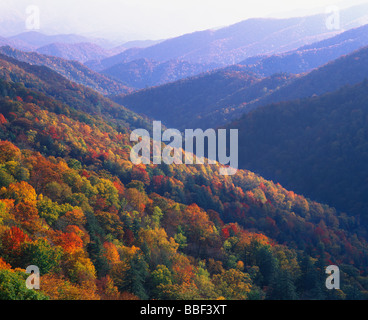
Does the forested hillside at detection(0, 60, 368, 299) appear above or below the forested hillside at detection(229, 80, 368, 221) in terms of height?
below

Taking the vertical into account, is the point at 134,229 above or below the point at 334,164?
below

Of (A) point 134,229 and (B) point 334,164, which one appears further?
(B) point 334,164

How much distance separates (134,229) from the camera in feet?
211

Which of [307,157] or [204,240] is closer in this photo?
[204,240]

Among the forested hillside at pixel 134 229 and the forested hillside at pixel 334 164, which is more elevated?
the forested hillside at pixel 334 164

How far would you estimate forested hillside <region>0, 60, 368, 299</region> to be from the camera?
42.9 meters

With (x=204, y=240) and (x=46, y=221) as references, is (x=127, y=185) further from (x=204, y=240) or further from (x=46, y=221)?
(x=46, y=221)

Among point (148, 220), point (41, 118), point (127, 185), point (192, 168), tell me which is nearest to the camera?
point (148, 220)

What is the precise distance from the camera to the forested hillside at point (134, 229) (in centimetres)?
4291

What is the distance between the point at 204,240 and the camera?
72.1 m

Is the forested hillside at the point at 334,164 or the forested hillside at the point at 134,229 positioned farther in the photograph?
the forested hillside at the point at 334,164

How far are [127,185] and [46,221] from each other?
40109 mm

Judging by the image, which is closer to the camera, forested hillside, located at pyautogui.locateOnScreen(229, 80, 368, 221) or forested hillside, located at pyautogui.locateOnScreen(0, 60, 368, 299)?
forested hillside, located at pyautogui.locateOnScreen(0, 60, 368, 299)
